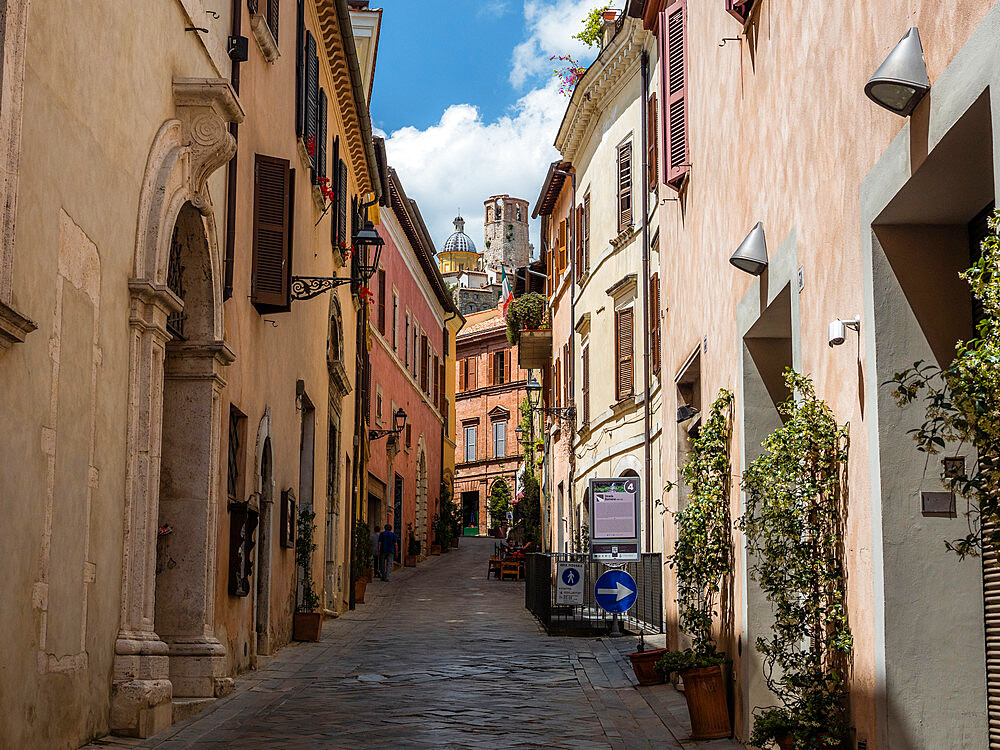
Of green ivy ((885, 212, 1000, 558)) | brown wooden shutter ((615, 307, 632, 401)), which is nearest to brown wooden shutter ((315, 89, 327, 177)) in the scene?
brown wooden shutter ((615, 307, 632, 401))

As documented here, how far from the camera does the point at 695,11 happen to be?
41.1ft

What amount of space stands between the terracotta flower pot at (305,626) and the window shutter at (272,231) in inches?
196

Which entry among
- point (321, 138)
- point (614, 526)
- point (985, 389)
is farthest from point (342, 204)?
point (985, 389)

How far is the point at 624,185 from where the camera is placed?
24062 millimetres

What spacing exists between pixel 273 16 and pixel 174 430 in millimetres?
5882

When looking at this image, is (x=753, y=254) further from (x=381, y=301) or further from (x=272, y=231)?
(x=381, y=301)

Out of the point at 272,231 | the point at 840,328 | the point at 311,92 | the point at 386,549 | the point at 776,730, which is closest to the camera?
the point at 840,328

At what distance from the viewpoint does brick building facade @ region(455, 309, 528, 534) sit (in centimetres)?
6322

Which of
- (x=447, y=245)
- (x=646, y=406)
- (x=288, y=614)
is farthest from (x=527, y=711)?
(x=447, y=245)

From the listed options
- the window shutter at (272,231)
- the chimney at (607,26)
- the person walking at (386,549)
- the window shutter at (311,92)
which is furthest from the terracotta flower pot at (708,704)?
the person walking at (386,549)

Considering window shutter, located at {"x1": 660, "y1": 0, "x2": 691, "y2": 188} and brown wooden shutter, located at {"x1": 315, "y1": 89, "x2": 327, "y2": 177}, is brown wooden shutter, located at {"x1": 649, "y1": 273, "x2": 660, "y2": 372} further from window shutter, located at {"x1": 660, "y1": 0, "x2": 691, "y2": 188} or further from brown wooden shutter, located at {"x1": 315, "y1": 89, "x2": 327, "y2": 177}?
window shutter, located at {"x1": 660, "y1": 0, "x2": 691, "y2": 188}

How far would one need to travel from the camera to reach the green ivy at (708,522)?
1002 centimetres

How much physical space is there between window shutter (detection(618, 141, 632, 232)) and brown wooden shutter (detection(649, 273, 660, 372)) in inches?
88.7

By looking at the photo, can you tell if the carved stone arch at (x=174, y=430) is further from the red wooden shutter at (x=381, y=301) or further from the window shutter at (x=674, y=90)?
the red wooden shutter at (x=381, y=301)
